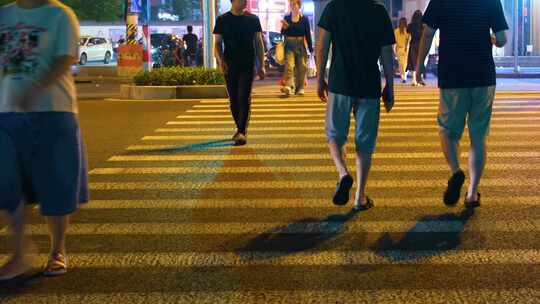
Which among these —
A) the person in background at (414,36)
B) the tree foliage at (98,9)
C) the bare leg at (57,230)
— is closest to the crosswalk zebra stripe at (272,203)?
the bare leg at (57,230)

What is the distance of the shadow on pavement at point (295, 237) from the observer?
5719 millimetres

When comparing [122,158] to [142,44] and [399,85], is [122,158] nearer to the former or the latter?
[399,85]

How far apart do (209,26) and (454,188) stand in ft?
48.2

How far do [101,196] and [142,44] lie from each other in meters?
16.6

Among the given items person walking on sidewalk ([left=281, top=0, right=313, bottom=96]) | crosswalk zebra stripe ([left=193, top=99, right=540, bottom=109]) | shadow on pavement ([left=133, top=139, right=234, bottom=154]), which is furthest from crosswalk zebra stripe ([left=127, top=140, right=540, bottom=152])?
person walking on sidewalk ([left=281, top=0, right=313, bottom=96])

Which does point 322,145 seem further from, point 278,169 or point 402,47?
point 402,47

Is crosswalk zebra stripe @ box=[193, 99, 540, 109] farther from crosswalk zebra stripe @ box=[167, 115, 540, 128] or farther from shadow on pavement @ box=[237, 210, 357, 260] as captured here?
shadow on pavement @ box=[237, 210, 357, 260]

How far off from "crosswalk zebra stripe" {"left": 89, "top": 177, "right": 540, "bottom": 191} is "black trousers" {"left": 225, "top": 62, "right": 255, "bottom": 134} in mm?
2445

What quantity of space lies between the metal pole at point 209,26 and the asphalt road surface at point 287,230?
384 inches

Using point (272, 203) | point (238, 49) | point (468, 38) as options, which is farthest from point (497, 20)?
point (238, 49)

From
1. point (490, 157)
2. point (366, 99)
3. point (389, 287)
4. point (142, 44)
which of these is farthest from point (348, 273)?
point (142, 44)

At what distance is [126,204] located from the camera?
7.39 metres

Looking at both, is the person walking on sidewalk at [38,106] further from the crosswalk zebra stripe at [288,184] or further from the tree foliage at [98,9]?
the tree foliage at [98,9]

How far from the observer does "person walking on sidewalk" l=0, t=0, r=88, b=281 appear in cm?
498
